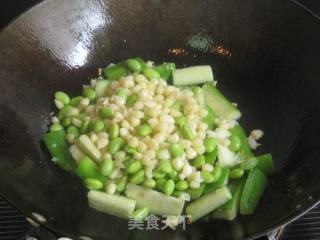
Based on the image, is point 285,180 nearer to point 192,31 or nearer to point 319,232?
point 319,232

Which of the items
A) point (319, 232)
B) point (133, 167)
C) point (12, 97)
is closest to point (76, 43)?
point (12, 97)

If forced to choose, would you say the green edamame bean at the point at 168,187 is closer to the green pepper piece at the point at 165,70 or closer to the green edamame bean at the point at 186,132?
the green edamame bean at the point at 186,132

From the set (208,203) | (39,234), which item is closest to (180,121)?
(208,203)

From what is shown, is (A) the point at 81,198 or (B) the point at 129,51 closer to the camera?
(A) the point at 81,198

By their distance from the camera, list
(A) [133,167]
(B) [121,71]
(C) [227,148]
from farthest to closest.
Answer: (B) [121,71]
(C) [227,148]
(A) [133,167]

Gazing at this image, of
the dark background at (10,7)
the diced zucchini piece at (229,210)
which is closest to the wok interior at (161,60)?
the diced zucchini piece at (229,210)

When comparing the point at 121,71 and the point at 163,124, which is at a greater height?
the point at 121,71

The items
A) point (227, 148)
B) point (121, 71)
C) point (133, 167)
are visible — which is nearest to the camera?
point (133, 167)
